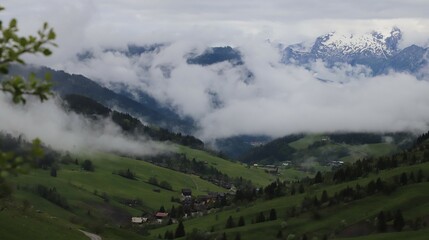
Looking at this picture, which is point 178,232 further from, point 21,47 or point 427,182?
point 21,47

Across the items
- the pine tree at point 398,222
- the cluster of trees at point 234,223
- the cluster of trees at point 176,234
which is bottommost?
the cluster of trees at point 176,234

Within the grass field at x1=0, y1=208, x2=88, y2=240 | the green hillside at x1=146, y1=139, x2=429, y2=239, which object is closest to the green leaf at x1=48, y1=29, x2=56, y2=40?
the grass field at x1=0, y1=208, x2=88, y2=240

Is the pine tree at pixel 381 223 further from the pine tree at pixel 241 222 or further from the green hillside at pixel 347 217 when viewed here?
the pine tree at pixel 241 222

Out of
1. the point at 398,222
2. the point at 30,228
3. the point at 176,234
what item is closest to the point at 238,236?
the point at 176,234

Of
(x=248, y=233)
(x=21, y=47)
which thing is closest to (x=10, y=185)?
(x=21, y=47)

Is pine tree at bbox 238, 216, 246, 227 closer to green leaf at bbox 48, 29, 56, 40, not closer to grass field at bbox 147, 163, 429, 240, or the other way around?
grass field at bbox 147, 163, 429, 240

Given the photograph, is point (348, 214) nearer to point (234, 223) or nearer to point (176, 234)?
point (234, 223)

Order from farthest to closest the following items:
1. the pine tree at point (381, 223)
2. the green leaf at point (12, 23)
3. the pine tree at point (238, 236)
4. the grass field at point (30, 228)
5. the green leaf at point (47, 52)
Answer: the pine tree at point (238, 236) < the pine tree at point (381, 223) < the grass field at point (30, 228) < the green leaf at point (47, 52) < the green leaf at point (12, 23)

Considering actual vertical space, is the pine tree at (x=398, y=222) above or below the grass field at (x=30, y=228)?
above

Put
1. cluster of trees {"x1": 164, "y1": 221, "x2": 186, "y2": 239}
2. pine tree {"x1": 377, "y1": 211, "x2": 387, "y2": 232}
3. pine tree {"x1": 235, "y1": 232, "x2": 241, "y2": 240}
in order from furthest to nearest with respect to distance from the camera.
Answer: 1. cluster of trees {"x1": 164, "y1": 221, "x2": 186, "y2": 239}
2. pine tree {"x1": 235, "y1": 232, "x2": 241, "y2": 240}
3. pine tree {"x1": 377, "y1": 211, "x2": 387, "y2": 232}

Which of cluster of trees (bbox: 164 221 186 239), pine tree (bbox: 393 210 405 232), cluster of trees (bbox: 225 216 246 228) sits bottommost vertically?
cluster of trees (bbox: 164 221 186 239)

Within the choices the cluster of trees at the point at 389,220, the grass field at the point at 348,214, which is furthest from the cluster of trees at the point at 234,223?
the cluster of trees at the point at 389,220

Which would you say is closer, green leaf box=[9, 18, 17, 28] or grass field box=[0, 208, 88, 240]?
green leaf box=[9, 18, 17, 28]

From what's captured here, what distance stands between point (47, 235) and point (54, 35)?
11390 cm
